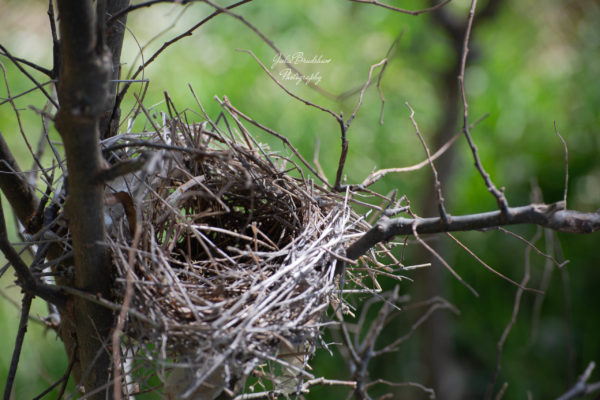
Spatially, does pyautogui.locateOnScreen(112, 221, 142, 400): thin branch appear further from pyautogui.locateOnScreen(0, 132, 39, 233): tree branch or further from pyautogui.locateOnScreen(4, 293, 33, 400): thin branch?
pyautogui.locateOnScreen(0, 132, 39, 233): tree branch

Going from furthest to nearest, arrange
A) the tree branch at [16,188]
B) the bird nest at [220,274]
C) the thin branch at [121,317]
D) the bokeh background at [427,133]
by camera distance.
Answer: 1. the bokeh background at [427,133]
2. the tree branch at [16,188]
3. the bird nest at [220,274]
4. the thin branch at [121,317]

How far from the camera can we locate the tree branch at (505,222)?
1.71 feet

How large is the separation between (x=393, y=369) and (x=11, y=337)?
5.62ft

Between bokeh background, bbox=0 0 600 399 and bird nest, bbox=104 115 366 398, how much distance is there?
123 cm

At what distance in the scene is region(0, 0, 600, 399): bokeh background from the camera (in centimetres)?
231

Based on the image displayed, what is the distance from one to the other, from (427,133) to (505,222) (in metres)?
2.02

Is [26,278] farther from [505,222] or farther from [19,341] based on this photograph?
[505,222]

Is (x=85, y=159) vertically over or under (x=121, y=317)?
over

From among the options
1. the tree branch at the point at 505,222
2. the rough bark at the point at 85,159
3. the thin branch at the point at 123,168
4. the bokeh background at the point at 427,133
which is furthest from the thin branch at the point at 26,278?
the bokeh background at the point at 427,133

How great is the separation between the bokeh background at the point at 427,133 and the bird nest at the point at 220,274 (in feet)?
4.02

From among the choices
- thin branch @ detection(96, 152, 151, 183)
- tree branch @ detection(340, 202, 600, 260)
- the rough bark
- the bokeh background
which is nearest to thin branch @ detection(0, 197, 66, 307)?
the rough bark

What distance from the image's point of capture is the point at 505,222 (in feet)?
1.77

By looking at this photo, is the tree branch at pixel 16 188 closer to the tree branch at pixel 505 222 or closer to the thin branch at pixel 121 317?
the thin branch at pixel 121 317

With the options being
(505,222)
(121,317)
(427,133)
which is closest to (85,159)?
(121,317)
